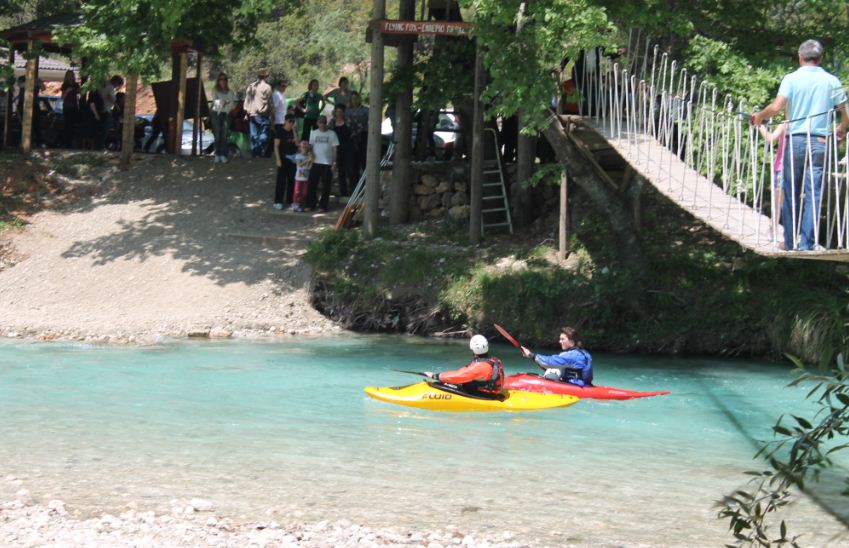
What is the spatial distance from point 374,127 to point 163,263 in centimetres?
404

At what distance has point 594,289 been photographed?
615 inches

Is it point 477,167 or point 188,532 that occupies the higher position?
point 477,167

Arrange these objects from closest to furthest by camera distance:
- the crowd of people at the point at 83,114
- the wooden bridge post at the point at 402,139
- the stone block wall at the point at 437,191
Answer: the wooden bridge post at the point at 402,139 < the stone block wall at the point at 437,191 < the crowd of people at the point at 83,114

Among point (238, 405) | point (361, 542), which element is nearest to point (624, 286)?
point (238, 405)

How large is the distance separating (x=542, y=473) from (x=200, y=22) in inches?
498

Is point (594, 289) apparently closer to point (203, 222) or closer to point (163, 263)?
point (163, 263)

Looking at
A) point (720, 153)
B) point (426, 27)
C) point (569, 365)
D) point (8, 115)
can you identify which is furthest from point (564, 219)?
point (8, 115)

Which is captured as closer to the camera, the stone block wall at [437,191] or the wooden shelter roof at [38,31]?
→ the stone block wall at [437,191]

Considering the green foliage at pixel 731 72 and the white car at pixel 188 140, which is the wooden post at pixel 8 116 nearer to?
the white car at pixel 188 140

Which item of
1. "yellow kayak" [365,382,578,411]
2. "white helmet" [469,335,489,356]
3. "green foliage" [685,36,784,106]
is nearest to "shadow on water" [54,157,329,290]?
"yellow kayak" [365,382,578,411]

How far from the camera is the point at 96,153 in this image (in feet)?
71.2

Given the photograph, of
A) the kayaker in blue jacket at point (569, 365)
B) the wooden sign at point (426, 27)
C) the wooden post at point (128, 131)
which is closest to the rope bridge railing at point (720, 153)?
the wooden sign at point (426, 27)

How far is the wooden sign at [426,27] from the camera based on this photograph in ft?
54.6

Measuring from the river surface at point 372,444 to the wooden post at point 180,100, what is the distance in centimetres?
780
